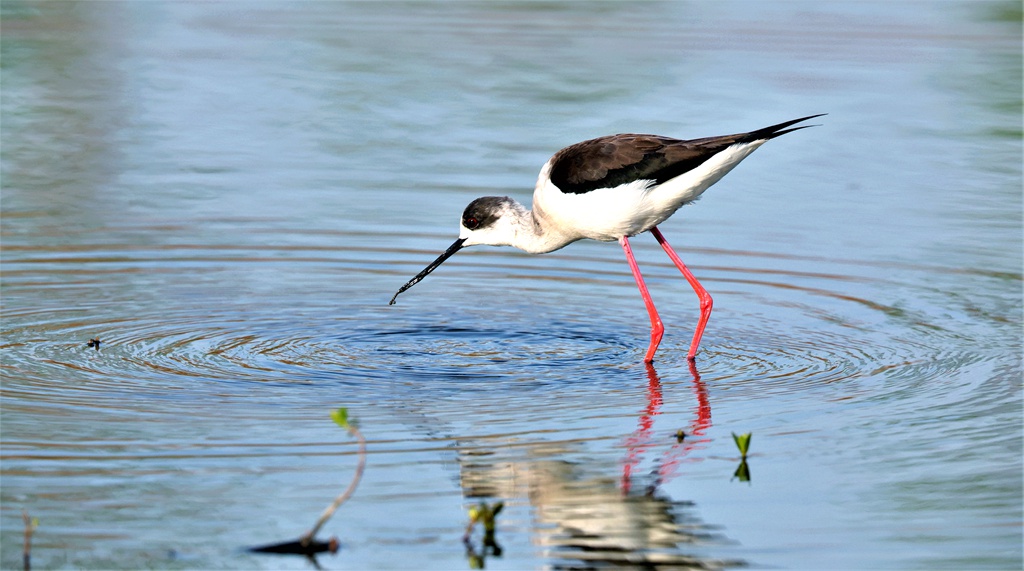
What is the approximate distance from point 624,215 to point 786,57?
9.26 meters

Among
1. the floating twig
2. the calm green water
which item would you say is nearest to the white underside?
the calm green water

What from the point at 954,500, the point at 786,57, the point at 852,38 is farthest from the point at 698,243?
the point at 852,38

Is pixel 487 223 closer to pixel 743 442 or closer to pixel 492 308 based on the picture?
pixel 492 308

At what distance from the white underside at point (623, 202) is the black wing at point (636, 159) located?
0.04m

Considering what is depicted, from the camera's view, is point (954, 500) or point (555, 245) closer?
point (954, 500)

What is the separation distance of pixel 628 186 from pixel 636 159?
0.53 feet

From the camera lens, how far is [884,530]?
5.39 meters

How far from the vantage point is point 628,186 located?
8.38 metres

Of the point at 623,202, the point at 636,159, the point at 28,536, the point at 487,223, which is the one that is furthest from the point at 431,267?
the point at 28,536

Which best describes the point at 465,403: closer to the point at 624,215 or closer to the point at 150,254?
the point at 624,215

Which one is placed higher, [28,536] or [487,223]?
[28,536]

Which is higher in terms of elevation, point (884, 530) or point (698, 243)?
point (884, 530)

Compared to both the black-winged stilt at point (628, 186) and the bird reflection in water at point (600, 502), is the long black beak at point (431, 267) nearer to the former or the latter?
the black-winged stilt at point (628, 186)

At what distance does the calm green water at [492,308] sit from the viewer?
18.0 feet
